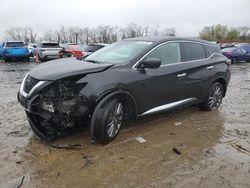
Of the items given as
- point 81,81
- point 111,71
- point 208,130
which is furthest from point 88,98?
point 208,130

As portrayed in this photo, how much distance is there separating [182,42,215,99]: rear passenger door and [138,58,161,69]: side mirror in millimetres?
1016

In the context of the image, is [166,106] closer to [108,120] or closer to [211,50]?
[108,120]

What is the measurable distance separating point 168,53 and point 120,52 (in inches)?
35.1

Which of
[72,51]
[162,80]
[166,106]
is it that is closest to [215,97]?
[166,106]

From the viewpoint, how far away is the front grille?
388 centimetres

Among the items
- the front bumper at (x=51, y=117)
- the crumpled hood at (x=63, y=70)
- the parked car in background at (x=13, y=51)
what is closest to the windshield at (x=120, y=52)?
the crumpled hood at (x=63, y=70)

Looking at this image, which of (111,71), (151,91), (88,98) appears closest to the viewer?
(88,98)

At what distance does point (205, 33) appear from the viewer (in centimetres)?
9144

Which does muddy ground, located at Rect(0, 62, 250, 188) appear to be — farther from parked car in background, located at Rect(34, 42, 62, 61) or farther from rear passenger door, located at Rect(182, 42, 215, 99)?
parked car in background, located at Rect(34, 42, 62, 61)

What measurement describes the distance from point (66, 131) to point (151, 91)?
5.00ft

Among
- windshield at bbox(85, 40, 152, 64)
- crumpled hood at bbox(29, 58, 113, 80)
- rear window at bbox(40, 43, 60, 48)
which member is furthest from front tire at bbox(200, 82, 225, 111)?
rear window at bbox(40, 43, 60, 48)

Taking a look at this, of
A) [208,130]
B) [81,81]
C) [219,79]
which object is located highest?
[81,81]

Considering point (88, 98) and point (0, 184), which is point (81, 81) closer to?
point (88, 98)

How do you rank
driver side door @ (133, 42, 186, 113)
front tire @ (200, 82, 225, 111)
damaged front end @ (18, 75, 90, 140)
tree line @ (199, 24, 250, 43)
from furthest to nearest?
1. tree line @ (199, 24, 250, 43)
2. front tire @ (200, 82, 225, 111)
3. driver side door @ (133, 42, 186, 113)
4. damaged front end @ (18, 75, 90, 140)
